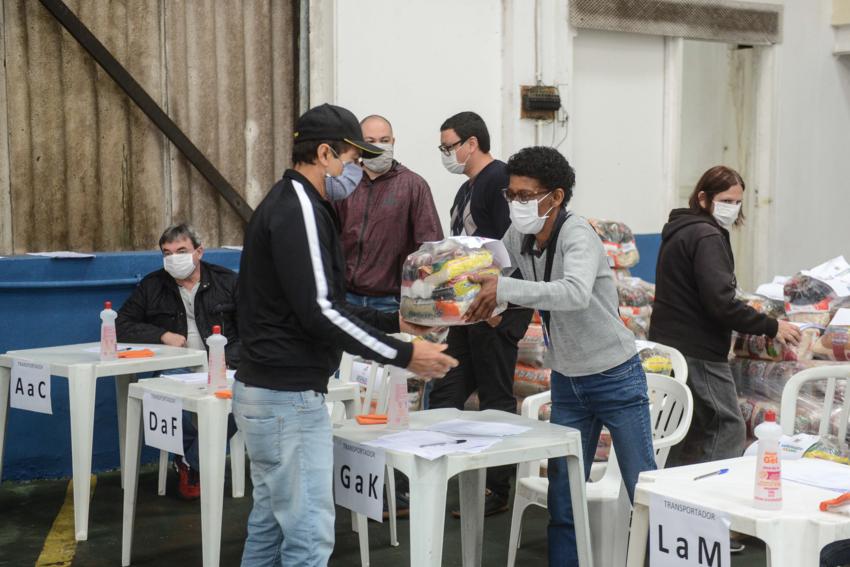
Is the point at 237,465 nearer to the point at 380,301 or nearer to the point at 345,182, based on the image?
the point at 380,301

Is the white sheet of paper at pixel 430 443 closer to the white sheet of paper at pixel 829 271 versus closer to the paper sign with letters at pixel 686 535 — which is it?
the paper sign with letters at pixel 686 535

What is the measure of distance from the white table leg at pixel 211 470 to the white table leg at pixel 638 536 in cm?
182

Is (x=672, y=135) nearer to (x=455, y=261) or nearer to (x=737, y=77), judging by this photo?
(x=737, y=77)

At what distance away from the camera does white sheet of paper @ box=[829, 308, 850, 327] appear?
5.34 meters

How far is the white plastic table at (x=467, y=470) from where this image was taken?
318 centimetres

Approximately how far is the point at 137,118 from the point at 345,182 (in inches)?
95.3

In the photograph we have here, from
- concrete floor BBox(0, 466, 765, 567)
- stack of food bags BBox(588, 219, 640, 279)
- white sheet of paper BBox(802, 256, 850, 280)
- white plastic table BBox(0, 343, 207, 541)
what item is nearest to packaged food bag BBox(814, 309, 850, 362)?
white sheet of paper BBox(802, 256, 850, 280)

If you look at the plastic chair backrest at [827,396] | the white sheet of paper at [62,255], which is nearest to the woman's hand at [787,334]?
the plastic chair backrest at [827,396]

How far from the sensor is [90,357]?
507cm

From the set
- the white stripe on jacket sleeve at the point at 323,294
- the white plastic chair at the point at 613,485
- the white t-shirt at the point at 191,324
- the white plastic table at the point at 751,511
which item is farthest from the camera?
the white t-shirt at the point at 191,324

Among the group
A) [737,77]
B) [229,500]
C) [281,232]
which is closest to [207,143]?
[229,500]

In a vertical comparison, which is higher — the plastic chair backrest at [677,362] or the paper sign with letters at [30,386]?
the plastic chair backrest at [677,362]

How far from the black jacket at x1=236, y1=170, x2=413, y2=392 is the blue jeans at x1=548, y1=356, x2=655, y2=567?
75 cm

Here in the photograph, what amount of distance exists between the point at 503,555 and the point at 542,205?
5.85 ft
